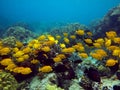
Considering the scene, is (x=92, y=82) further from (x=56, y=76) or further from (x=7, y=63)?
(x=7, y=63)

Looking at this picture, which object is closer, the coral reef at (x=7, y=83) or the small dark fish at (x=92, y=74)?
the coral reef at (x=7, y=83)

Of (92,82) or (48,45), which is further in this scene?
(48,45)

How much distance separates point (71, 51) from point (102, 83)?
2000mm

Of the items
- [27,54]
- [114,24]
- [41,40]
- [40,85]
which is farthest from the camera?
[114,24]

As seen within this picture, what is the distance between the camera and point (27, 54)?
366 inches

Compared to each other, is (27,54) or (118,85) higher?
(27,54)

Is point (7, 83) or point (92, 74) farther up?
point (92, 74)

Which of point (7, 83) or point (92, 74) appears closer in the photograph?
point (7, 83)

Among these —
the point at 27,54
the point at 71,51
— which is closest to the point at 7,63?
the point at 27,54

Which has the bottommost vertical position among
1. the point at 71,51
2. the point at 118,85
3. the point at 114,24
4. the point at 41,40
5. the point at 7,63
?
the point at 118,85

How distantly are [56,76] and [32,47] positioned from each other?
2.08 meters

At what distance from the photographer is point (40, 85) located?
26.7ft

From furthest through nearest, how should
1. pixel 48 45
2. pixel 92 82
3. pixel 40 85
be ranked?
1. pixel 48 45
2. pixel 92 82
3. pixel 40 85

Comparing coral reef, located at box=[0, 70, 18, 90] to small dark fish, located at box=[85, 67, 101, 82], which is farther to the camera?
small dark fish, located at box=[85, 67, 101, 82]
